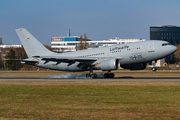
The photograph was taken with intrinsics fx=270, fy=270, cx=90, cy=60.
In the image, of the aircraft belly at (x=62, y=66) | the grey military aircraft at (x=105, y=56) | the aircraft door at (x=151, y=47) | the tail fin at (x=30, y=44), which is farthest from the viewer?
the tail fin at (x=30, y=44)

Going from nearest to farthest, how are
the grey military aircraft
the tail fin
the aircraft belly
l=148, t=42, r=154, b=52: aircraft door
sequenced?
l=148, t=42, r=154, b=52: aircraft door → the grey military aircraft → the aircraft belly → the tail fin

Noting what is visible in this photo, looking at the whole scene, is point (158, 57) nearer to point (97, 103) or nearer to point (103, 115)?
point (97, 103)

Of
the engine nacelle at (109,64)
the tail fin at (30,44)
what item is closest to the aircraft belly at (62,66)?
the tail fin at (30,44)

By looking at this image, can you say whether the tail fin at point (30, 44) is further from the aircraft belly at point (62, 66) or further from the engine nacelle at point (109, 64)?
the engine nacelle at point (109, 64)

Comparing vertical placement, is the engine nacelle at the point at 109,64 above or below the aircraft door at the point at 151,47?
below

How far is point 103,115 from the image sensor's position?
13.0m

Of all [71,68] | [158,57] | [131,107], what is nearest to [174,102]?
[131,107]

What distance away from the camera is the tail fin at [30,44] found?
46.1 metres

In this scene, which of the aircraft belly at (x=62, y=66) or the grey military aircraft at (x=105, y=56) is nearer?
the grey military aircraft at (x=105, y=56)

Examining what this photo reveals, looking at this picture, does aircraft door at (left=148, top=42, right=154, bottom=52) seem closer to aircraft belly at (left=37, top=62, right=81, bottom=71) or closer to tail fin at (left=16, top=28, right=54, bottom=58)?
aircraft belly at (left=37, top=62, right=81, bottom=71)

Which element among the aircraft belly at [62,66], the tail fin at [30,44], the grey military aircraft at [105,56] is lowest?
the aircraft belly at [62,66]

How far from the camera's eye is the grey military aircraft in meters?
38.2

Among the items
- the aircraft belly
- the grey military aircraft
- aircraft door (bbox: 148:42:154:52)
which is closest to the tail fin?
the grey military aircraft

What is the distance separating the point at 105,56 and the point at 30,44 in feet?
44.3
